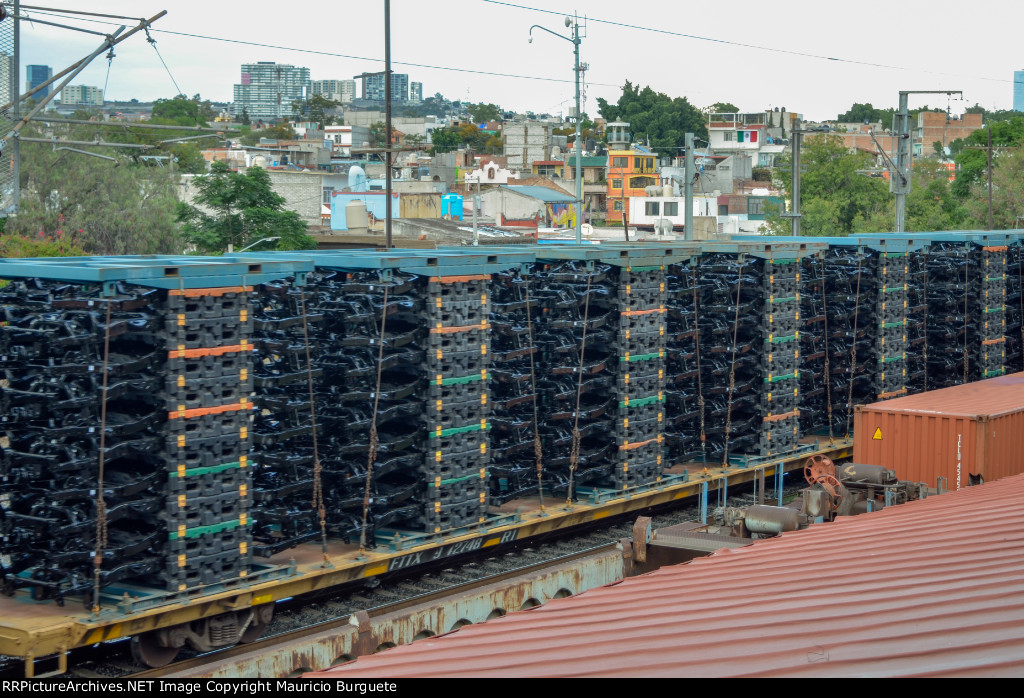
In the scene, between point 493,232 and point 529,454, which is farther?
point 493,232

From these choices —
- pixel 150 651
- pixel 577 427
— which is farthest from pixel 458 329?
pixel 150 651

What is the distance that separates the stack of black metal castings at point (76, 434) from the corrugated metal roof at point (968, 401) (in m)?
12.9

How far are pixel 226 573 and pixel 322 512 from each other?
1.85m

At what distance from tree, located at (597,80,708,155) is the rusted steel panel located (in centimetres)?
11862

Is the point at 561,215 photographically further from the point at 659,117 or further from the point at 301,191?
the point at 659,117

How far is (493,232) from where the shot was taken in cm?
5709

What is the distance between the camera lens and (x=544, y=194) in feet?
266

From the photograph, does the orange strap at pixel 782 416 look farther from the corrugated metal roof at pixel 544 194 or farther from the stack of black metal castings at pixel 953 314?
the corrugated metal roof at pixel 544 194

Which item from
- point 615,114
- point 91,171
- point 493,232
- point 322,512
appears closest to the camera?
point 322,512

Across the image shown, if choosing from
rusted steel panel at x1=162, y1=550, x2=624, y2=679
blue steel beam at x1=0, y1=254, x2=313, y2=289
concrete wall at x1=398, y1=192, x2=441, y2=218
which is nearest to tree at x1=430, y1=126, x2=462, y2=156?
concrete wall at x1=398, y1=192, x2=441, y2=218

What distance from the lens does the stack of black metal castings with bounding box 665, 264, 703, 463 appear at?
22016mm
